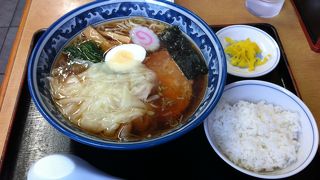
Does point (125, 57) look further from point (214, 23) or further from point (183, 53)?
point (214, 23)

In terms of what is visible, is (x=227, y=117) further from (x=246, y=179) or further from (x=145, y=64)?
(x=145, y=64)

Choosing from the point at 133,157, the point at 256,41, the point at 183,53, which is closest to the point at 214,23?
the point at 256,41

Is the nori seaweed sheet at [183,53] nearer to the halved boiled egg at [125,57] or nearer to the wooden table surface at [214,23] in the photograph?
the halved boiled egg at [125,57]

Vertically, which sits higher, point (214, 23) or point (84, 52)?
point (84, 52)

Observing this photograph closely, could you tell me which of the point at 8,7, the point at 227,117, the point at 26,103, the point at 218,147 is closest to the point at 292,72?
the point at 227,117

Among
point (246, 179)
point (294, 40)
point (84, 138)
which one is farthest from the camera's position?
point (294, 40)
